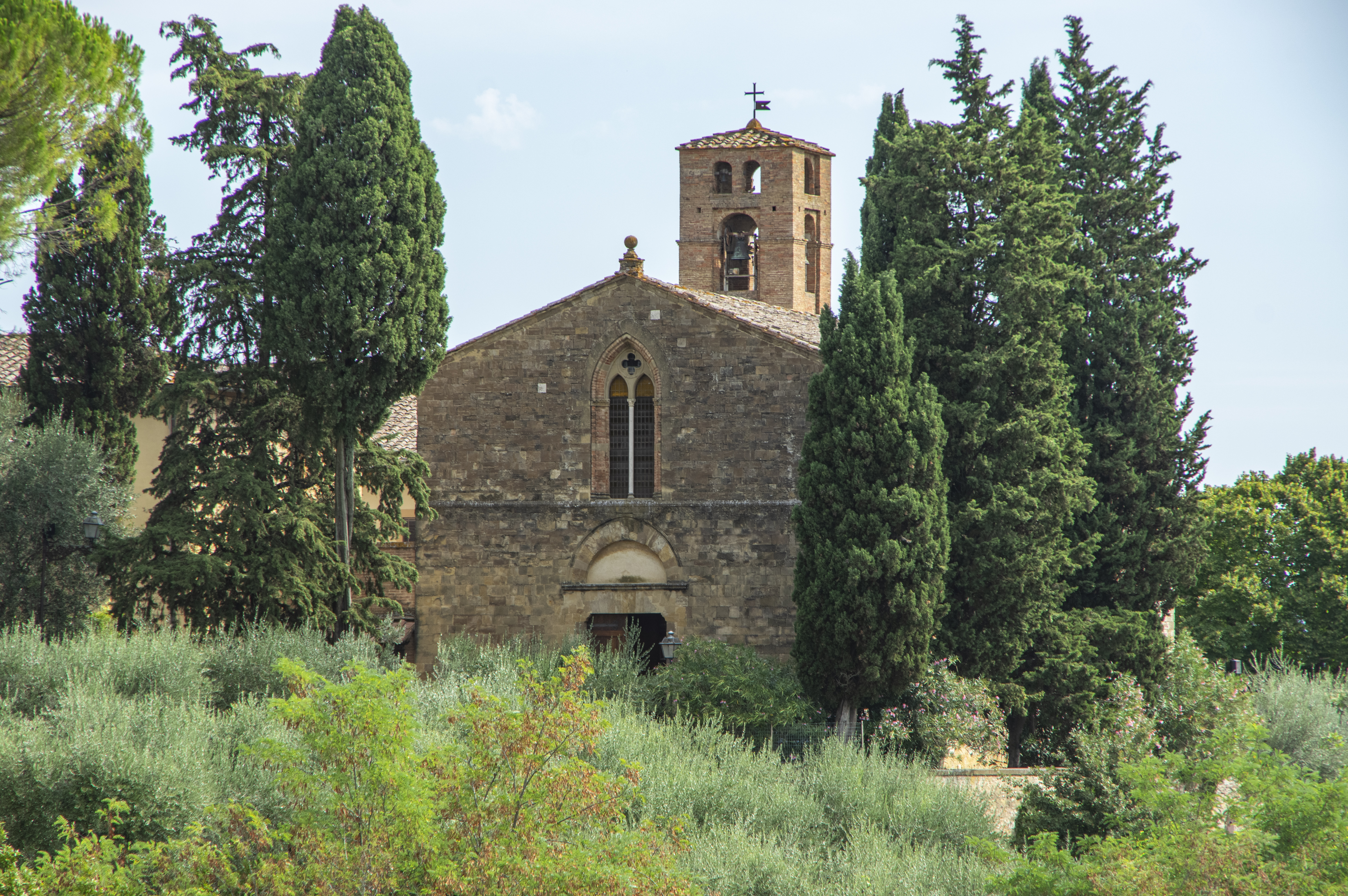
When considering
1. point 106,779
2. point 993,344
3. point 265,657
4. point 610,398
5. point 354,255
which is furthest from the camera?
point 610,398

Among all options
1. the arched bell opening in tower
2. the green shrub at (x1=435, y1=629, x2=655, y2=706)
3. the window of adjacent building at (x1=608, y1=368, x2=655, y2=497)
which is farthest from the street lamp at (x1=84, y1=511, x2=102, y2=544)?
the arched bell opening in tower

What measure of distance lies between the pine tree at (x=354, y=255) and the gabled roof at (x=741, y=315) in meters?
3.33

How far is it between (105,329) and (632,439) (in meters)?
8.22

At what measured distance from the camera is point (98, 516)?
1750 centimetres

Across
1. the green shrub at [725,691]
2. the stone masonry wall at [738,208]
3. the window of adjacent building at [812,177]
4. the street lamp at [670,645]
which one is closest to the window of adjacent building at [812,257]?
the window of adjacent building at [812,177]

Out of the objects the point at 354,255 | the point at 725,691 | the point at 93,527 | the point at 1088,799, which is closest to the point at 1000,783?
the point at 725,691

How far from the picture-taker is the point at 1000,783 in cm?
1470

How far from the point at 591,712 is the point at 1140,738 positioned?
6054mm

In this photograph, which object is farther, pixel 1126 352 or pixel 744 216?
pixel 744 216

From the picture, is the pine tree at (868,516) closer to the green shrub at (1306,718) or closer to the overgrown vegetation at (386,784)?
the overgrown vegetation at (386,784)

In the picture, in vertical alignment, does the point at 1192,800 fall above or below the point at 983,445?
below

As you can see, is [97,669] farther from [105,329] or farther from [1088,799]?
[105,329]

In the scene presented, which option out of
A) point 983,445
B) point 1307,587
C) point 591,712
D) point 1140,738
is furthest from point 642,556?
point 1307,587

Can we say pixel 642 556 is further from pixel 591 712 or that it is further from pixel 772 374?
pixel 591 712
